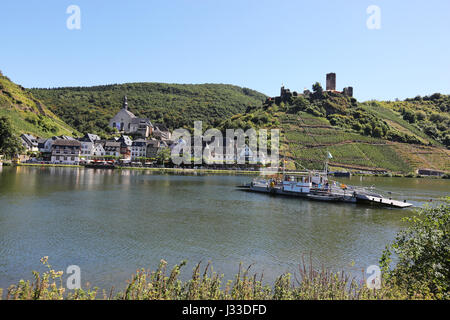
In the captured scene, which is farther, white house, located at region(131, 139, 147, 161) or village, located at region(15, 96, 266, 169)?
white house, located at region(131, 139, 147, 161)

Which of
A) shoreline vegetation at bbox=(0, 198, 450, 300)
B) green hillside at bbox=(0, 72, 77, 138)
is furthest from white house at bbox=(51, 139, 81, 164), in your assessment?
shoreline vegetation at bbox=(0, 198, 450, 300)

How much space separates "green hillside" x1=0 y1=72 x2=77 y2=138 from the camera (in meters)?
151

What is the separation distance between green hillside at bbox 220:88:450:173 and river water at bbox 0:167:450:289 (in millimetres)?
88577

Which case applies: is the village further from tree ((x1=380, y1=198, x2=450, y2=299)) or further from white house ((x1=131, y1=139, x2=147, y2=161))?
tree ((x1=380, y1=198, x2=450, y2=299))

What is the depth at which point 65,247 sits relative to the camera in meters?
23.5

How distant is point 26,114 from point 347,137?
151664 mm

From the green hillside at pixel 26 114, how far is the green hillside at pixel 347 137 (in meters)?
87.1

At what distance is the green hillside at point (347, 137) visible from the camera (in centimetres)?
14212

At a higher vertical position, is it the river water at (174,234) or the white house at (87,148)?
the white house at (87,148)

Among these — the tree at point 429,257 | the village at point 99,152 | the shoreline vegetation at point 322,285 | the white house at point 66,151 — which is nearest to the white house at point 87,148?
the village at point 99,152

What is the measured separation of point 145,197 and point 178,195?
6.11 meters

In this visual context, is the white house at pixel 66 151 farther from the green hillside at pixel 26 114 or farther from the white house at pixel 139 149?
the white house at pixel 139 149
